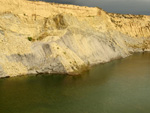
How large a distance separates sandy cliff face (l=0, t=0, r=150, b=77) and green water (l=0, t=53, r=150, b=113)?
3.49 meters

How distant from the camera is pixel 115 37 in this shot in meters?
71.4

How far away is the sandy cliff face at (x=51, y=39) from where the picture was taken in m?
39.4

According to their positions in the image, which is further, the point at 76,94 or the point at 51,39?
the point at 51,39

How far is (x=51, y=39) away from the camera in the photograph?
46.0 meters

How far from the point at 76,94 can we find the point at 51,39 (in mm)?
20544

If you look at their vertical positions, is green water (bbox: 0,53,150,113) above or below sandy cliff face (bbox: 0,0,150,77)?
below

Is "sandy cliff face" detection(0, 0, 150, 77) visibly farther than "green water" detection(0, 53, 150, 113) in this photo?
Yes

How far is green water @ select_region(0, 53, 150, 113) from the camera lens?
961 inches

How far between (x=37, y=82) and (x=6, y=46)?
10701 millimetres

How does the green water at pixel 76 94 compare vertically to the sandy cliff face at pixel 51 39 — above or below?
below

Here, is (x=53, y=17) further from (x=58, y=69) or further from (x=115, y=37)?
(x=115, y=37)

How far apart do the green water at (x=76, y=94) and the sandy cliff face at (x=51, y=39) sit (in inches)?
138

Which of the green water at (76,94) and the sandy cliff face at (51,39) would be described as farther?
the sandy cliff face at (51,39)

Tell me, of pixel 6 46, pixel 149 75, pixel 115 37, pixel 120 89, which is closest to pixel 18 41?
pixel 6 46
